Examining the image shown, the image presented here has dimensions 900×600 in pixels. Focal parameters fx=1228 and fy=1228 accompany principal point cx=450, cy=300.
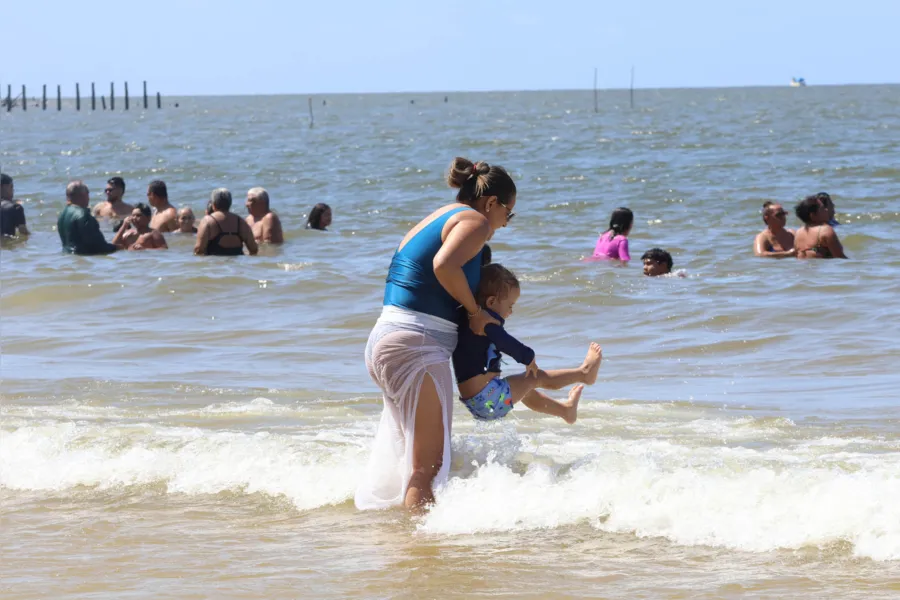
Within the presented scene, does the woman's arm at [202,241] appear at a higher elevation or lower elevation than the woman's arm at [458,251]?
lower

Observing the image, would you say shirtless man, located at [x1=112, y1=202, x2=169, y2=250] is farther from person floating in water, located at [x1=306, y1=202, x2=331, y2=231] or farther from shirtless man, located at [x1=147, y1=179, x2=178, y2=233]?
person floating in water, located at [x1=306, y1=202, x2=331, y2=231]

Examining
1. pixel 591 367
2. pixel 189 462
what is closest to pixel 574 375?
pixel 591 367

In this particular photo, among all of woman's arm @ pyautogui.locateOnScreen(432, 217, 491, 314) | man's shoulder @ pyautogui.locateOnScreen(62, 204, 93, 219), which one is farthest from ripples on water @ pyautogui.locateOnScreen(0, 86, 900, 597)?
woman's arm @ pyautogui.locateOnScreen(432, 217, 491, 314)

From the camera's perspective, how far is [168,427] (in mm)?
6453

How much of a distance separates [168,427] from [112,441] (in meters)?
0.48

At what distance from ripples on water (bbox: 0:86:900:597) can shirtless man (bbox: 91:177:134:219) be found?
1.55m

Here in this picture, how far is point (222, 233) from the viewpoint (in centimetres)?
1439

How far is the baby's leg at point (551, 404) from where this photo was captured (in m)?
5.09

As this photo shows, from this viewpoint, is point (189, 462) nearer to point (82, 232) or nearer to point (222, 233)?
point (222, 233)

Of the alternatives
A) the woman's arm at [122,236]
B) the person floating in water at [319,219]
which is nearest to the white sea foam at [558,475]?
the woman's arm at [122,236]

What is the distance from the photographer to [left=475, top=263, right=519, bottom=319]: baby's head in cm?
467

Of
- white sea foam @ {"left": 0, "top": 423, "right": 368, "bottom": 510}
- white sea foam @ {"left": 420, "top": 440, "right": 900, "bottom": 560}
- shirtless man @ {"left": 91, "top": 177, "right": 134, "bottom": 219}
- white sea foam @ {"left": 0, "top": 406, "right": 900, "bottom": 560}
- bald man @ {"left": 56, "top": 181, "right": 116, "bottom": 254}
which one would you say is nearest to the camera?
white sea foam @ {"left": 420, "top": 440, "right": 900, "bottom": 560}

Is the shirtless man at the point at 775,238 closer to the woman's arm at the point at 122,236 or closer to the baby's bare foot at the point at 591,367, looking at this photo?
the woman's arm at the point at 122,236

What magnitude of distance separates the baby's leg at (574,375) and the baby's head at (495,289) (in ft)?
1.25
